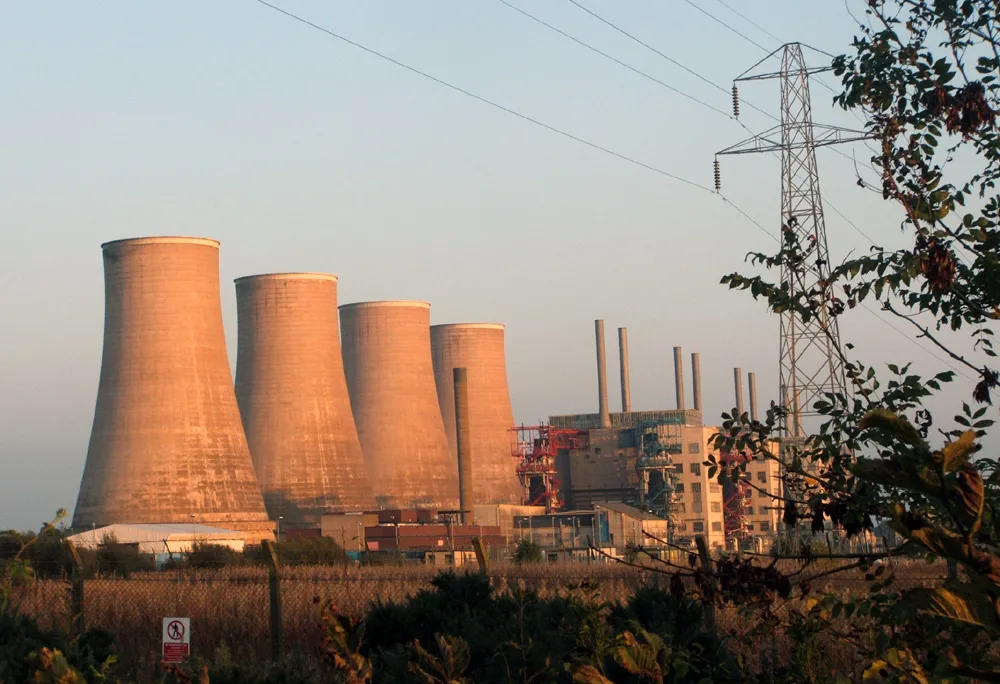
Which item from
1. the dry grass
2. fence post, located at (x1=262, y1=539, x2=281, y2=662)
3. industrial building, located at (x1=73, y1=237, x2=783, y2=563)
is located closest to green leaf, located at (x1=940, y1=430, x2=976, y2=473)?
the dry grass

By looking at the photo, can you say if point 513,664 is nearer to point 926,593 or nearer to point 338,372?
point 926,593

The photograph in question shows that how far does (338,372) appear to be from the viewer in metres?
38.8

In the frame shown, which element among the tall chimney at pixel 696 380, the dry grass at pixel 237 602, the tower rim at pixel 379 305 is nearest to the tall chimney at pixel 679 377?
the tall chimney at pixel 696 380

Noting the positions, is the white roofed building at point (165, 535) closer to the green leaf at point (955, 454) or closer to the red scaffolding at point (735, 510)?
the red scaffolding at point (735, 510)

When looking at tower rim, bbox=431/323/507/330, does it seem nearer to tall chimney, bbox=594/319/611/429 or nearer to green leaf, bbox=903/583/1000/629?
tall chimney, bbox=594/319/611/429

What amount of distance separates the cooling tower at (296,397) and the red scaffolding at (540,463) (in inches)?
543

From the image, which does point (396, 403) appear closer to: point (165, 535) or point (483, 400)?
point (483, 400)

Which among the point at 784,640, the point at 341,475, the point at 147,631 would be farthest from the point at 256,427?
the point at 784,640

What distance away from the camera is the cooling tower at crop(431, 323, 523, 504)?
167 ft

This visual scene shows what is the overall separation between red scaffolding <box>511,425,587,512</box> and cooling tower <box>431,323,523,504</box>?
537 millimetres

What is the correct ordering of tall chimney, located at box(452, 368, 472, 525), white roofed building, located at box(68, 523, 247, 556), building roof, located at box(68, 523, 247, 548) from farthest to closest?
1. tall chimney, located at box(452, 368, 472, 525)
2. building roof, located at box(68, 523, 247, 548)
3. white roofed building, located at box(68, 523, 247, 556)

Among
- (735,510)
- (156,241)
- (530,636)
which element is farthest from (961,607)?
(735,510)

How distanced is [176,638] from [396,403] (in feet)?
130

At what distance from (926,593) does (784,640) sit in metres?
5.78
